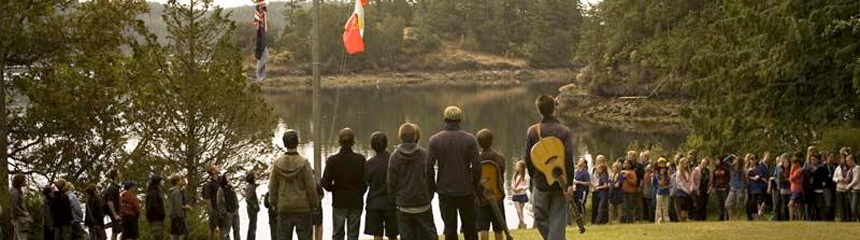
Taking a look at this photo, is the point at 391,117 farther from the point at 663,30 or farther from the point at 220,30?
the point at 220,30

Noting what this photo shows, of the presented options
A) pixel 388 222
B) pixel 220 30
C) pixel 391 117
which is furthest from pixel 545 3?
pixel 388 222

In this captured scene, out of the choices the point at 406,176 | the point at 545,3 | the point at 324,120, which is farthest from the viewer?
the point at 545,3

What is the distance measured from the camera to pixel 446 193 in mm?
10828

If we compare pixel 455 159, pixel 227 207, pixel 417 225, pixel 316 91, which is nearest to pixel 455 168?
pixel 455 159

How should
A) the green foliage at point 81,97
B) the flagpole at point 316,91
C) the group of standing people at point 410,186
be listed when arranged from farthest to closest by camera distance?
the green foliage at point 81,97 < the flagpole at point 316,91 < the group of standing people at point 410,186

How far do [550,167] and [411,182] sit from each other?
1.37 metres

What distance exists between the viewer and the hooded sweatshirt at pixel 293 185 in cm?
1138

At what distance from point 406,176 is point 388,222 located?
1.31 metres

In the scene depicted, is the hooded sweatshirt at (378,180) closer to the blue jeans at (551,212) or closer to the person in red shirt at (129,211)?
the blue jeans at (551,212)

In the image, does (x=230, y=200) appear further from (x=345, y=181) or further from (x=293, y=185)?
(x=293, y=185)

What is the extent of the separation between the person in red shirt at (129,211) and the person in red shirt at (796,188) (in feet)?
35.2

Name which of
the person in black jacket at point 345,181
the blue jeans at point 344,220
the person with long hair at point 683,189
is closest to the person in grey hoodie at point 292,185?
the person in black jacket at point 345,181

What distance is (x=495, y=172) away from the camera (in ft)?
39.0

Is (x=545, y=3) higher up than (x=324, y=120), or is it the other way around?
(x=545, y=3)
